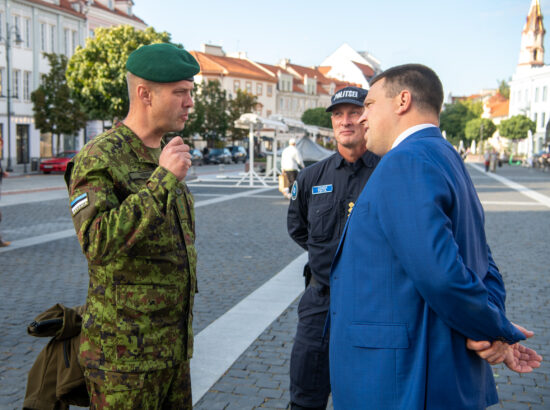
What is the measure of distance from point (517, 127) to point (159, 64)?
78345mm

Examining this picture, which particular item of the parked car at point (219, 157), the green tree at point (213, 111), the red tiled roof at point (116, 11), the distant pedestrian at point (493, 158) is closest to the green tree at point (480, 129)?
the green tree at point (213, 111)

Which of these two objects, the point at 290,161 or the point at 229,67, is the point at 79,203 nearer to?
the point at 290,161

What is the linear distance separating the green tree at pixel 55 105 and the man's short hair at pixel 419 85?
3491 centimetres

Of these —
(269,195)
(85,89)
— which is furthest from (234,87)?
(269,195)

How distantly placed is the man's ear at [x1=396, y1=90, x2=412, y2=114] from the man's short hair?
0.5 inches

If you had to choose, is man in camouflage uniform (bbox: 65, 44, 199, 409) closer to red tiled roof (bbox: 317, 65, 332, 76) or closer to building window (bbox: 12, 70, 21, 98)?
building window (bbox: 12, 70, 21, 98)

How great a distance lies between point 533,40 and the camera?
316ft

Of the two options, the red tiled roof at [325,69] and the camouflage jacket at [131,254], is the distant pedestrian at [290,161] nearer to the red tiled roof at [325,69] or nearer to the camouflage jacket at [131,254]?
the camouflage jacket at [131,254]

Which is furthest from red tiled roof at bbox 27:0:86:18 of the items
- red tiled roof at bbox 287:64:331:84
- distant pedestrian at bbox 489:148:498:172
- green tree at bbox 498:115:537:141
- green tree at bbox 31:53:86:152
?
red tiled roof at bbox 287:64:331:84

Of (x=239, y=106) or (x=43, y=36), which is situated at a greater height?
(x=43, y=36)

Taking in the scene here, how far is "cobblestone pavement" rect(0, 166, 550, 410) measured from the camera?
4.05 metres

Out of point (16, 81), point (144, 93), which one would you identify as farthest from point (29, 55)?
point (144, 93)

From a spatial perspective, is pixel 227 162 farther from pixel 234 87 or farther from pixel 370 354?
pixel 370 354

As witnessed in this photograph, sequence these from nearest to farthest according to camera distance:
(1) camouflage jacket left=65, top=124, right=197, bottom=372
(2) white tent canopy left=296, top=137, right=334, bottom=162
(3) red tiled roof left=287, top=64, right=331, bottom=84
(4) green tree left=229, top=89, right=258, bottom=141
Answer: (1) camouflage jacket left=65, top=124, right=197, bottom=372, (2) white tent canopy left=296, top=137, right=334, bottom=162, (4) green tree left=229, top=89, right=258, bottom=141, (3) red tiled roof left=287, top=64, right=331, bottom=84
